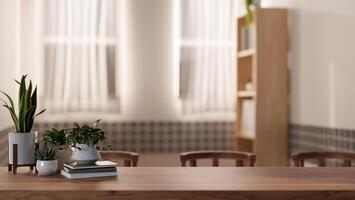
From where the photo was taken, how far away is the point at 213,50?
552 centimetres

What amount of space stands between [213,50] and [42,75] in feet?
5.59

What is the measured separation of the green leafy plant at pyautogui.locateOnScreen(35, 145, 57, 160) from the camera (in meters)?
2.56

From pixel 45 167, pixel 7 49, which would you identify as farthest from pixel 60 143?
pixel 7 49

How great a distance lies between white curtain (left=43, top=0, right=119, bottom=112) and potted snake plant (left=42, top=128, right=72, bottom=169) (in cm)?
279

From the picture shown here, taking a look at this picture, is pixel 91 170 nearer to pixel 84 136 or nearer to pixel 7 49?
pixel 84 136

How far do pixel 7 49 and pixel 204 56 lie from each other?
193cm

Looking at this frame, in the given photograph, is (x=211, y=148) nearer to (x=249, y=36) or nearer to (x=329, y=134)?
(x=249, y=36)

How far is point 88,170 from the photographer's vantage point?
97.5 inches

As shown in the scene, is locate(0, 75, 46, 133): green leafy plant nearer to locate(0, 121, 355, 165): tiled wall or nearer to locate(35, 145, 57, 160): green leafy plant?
locate(35, 145, 57, 160): green leafy plant

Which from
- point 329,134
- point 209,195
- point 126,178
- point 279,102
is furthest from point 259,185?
point 279,102

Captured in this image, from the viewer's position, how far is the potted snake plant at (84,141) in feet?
8.23

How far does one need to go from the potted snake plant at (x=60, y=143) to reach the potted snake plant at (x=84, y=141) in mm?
83

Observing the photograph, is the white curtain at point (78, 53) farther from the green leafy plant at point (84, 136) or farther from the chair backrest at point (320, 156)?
the green leafy plant at point (84, 136)

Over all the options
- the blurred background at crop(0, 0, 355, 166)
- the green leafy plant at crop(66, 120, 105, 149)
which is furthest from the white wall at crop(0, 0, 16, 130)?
the green leafy plant at crop(66, 120, 105, 149)
